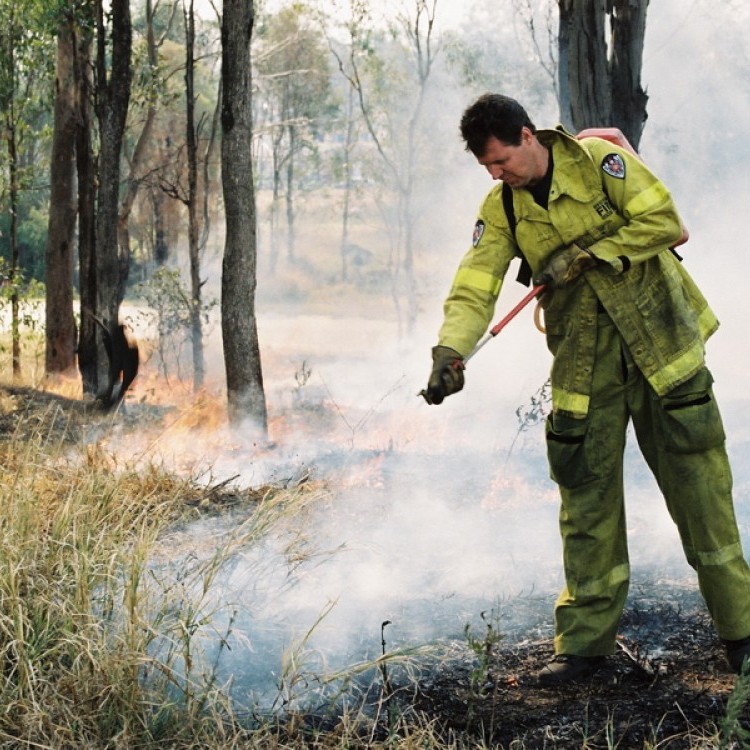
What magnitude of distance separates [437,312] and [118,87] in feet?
79.1

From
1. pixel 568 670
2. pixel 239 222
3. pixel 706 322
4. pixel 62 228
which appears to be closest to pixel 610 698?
pixel 568 670

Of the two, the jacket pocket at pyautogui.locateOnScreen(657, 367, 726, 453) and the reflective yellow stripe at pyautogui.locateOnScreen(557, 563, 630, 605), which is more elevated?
the jacket pocket at pyautogui.locateOnScreen(657, 367, 726, 453)

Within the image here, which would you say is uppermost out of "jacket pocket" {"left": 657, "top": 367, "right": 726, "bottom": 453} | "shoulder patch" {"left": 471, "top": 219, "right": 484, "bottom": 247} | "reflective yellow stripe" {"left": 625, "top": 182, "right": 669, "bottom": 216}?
"reflective yellow stripe" {"left": 625, "top": 182, "right": 669, "bottom": 216}

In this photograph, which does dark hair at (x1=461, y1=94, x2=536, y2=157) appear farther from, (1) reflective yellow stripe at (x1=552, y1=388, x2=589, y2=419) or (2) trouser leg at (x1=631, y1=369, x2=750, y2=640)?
(2) trouser leg at (x1=631, y1=369, x2=750, y2=640)

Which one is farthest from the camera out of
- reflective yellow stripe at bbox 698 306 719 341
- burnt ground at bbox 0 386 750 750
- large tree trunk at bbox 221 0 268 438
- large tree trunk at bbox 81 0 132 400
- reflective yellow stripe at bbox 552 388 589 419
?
large tree trunk at bbox 81 0 132 400

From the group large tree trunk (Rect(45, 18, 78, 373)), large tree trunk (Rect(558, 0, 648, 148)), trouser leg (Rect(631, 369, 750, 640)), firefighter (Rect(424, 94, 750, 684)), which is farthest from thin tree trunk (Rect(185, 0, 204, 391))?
trouser leg (Rect(631, 369, 750, 640))

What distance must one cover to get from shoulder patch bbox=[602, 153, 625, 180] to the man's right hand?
83 cm

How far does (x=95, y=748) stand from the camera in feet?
10.6

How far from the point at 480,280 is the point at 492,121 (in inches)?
24.1

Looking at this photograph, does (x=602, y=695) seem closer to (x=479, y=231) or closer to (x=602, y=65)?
(x=479, y=231)

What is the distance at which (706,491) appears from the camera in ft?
12.7

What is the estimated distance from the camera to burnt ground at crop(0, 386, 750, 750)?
3396mm

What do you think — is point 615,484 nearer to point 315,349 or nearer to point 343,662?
point 343,662

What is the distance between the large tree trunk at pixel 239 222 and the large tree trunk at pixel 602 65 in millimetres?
2699
